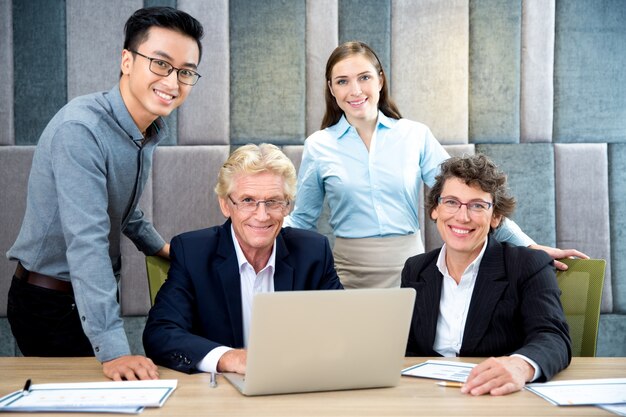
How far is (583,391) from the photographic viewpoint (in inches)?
59.9

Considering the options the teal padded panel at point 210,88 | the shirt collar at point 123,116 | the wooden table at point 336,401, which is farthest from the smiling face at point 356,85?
the wooden table at point 336,401

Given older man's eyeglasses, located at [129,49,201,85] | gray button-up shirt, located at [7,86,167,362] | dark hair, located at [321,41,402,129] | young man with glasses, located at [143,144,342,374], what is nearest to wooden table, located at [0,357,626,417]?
gray button-up shirt, located at [7,86,167,362]

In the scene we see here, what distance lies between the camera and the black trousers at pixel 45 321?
2018 millimetres

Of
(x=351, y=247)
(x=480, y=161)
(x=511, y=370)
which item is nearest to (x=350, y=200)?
(x=351, y=247)

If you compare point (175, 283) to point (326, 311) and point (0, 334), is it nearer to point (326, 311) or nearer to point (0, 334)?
point (326, 311)

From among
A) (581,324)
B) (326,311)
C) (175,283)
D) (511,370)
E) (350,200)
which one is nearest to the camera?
(326,311)

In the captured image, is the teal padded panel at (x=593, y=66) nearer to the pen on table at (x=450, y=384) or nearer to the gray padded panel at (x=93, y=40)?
the gray padded panel at (x=93, y=40)

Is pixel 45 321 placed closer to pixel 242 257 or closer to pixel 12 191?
pixel 242 257

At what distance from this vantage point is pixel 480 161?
7.00ft

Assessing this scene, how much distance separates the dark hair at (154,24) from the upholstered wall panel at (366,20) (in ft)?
4.67

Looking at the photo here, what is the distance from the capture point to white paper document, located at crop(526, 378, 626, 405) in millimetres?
1428

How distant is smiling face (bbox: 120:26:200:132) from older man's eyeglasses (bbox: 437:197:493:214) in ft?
2.77

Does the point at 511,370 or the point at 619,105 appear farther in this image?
the point at 619,105

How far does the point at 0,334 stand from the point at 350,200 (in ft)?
5.87
